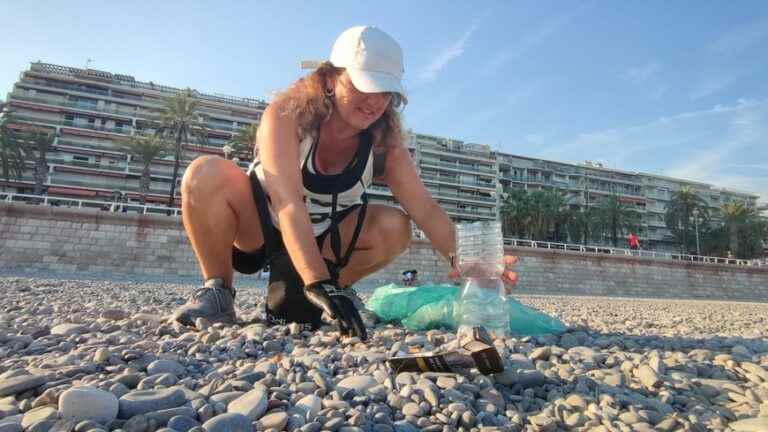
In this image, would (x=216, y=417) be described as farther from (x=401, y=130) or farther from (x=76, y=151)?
(x=76, y=151)

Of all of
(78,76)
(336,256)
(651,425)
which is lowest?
(651,425)

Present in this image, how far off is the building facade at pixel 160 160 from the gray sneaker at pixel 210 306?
97.2 ft

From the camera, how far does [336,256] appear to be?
2553 mm

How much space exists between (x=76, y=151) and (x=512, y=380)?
4982 cm

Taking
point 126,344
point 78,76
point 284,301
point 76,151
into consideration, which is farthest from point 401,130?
point 78,76

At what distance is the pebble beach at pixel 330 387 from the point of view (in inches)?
39.9

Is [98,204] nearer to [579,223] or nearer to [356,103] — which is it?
[356,103]

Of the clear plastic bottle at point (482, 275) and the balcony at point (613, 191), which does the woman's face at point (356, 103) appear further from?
the balcony at point (613, 191)

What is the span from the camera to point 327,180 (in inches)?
95.3

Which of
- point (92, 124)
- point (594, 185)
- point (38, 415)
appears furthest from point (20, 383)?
point (594, 185)

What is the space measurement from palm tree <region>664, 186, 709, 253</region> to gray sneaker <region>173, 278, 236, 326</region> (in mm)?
58565

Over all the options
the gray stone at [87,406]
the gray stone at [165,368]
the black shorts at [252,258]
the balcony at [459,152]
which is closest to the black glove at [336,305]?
the gray stone at [165,368]

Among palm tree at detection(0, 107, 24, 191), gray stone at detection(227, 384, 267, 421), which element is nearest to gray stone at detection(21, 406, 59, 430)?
gray stone at detection(227, 384, 267, 421)

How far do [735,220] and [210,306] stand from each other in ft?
205
